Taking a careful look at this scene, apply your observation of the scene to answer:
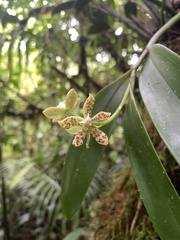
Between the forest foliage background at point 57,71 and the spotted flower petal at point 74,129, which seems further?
the forest foliage background at point 57,71

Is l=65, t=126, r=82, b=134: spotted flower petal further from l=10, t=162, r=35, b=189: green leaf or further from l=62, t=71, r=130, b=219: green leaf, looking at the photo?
l=10, t=162, r=35, b=189: green leaf

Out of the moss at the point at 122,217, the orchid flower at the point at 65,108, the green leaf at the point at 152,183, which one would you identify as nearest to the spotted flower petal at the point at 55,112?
the orchid flower at the point at 65,108

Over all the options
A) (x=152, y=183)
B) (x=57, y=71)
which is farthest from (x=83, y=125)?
(x=57, y=71)

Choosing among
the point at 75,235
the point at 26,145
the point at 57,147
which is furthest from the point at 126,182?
the point at 26,145

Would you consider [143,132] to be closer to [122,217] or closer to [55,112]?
[55,112]

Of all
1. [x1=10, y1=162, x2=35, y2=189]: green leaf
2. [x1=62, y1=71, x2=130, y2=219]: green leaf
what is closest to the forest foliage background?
[x1=10, y1=162, x2=35, y2=189]: green leaf

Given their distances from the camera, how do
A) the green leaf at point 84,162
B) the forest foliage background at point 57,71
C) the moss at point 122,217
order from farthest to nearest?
the forest foliage background at point 57,71
the moss at point 122,217
the green leaf at point 84,162

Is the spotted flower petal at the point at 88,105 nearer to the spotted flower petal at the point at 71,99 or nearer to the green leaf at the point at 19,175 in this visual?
the spotted flower petal at the point at 71,99

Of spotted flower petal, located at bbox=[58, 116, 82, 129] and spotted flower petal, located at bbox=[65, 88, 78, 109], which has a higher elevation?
spotted flower petal, located at bbox=[65, 88, 78, 109]
